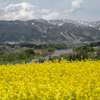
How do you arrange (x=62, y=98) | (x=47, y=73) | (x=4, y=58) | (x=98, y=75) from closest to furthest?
1. (x=62, y=98)
2. (x=98, y=75)
3. (x=47, y=73)
4. (x=4, y=58)

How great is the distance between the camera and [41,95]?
533 cm

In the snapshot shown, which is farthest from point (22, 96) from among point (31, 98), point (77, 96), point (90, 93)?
point (90, 93)

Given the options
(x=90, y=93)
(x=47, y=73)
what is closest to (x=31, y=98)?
(x=90, y=93)

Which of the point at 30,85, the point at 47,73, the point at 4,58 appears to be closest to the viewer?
the point at 30,85

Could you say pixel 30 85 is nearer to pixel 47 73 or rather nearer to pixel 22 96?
pixel 22 96

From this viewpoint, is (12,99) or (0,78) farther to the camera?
(0,78)

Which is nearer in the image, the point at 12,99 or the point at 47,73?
the point at 12,99

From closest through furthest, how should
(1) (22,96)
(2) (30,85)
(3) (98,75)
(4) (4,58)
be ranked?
(1) (22,96) → (2) (30,85) → (3) (98,75) → (4) (4,58)

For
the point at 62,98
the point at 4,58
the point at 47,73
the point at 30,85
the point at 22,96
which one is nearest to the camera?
the point at 62,98

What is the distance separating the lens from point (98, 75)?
8031 mm

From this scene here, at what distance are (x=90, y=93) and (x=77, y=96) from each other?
0.62m

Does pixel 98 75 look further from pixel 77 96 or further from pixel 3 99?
pixel 3 99

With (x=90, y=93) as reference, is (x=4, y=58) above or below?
below

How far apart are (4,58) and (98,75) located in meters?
62.7
